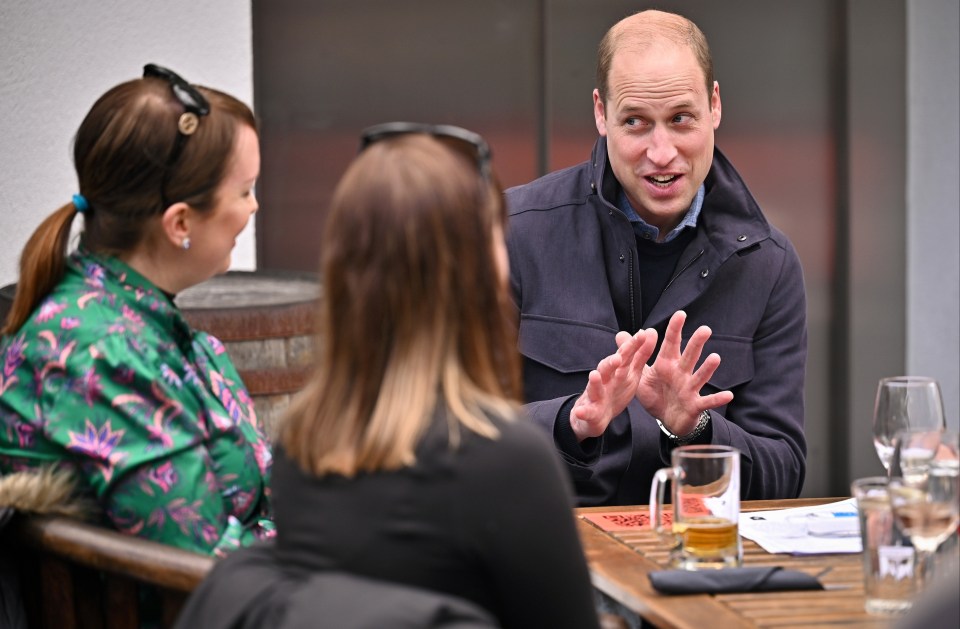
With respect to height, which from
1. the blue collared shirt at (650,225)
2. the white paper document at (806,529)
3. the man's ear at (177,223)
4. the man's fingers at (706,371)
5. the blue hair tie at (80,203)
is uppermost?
the blue hair tie at (80,203)

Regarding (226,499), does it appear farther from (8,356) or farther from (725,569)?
(725,569)

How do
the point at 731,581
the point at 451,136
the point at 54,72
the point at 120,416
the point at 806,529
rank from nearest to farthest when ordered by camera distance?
the point at 451,136, the point at 731,581, the point at 120,416, the point at 806,529, the point at 54,72

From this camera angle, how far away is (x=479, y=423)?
131 cm

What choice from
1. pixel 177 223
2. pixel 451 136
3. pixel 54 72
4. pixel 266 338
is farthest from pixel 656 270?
pixel 54 72

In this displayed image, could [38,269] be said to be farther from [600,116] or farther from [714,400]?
[600,116]

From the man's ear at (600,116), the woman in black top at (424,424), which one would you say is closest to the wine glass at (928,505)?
the woman in black top at (424,424)

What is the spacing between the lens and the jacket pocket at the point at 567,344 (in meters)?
2.69

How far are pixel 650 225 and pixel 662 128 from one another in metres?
0.22

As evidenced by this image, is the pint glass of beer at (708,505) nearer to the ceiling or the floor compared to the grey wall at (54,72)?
nearer to the floor

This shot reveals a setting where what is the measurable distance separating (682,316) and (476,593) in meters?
1.02

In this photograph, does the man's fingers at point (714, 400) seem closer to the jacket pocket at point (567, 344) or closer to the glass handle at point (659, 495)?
the jacket pocket at point (567, 344)

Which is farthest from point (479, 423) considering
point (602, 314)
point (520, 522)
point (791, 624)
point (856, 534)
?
point (602, 314)

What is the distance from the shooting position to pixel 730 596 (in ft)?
5.38

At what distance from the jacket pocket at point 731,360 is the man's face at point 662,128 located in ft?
0.97
